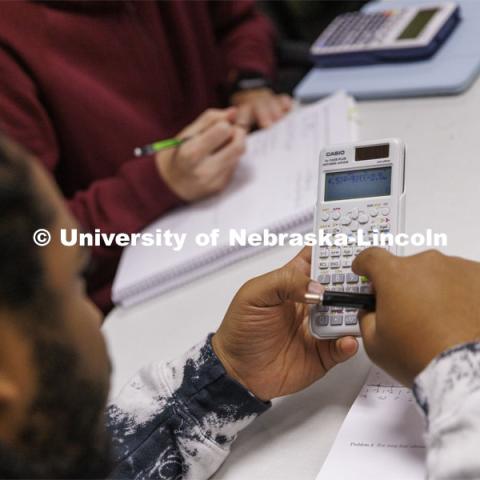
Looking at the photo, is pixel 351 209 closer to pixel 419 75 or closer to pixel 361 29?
pixel 419 75

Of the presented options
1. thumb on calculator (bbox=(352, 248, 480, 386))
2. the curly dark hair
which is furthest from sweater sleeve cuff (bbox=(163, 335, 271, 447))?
the curly dark hair

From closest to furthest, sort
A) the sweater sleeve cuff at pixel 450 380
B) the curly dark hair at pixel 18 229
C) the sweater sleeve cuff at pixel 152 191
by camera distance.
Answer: the curly dark hair at pixel 18 229
the sweater sleeve cuff at pixel 450 380
the sweater sleeve cuff at pixel 152 191

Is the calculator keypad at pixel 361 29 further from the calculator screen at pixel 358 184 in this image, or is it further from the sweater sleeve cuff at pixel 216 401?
the sweater sleeve cuff at pixel 216 401

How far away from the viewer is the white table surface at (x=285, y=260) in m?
0.55

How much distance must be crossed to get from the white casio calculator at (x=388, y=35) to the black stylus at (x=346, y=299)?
549 mm

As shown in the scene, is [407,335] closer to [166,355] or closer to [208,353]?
[208,353]

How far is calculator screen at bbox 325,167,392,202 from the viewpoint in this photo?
0.59 m

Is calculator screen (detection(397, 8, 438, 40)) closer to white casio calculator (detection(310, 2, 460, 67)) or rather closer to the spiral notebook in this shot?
white casio calculator (detection(310, 2, 460, 67))

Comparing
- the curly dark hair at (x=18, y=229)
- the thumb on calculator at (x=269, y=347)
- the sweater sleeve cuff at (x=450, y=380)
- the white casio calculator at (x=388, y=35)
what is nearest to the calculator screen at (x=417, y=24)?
the white casio calculator at (x=388, y=35)

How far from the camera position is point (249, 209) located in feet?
2.66

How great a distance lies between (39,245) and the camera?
0.32 meters

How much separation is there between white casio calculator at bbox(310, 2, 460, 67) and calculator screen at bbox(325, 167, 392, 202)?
1.38 ft

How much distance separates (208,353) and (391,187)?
207mm

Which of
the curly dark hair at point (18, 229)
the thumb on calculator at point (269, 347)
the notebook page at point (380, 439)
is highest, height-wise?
the curly dark hair at point (18, 229)
